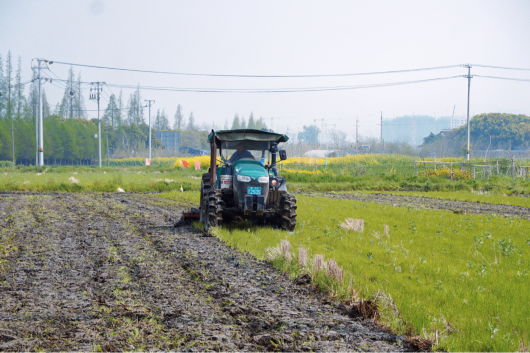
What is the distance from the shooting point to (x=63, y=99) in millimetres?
102438

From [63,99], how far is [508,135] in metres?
101

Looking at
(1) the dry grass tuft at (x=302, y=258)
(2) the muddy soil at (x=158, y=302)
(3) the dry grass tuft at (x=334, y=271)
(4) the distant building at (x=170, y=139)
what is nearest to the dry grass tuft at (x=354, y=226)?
(2) the muddy soil at (x=158, y=302)

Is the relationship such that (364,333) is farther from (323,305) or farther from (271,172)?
(271,172)

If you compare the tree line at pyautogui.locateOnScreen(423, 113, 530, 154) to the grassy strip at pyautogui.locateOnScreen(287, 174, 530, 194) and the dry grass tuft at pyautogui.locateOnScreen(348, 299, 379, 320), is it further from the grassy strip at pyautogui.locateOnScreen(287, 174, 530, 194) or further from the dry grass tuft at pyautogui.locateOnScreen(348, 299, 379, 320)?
the dry grass tuft at pyautogui.locateOnScreen(348, 299, 379, 320)

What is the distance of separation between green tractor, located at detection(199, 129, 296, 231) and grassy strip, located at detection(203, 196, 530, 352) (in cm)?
47

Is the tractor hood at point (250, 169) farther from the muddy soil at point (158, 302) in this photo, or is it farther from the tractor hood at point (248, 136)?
the muddy soil at point (158, 302)

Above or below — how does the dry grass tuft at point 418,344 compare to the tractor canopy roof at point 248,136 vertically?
below

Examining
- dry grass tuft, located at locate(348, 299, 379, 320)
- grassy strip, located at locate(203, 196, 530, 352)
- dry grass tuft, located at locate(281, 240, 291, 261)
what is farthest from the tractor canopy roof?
dry grass tuft, located at locate(348, 299, 379, 320)

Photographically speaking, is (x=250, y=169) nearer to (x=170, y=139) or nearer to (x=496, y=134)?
(x=496, y=134)

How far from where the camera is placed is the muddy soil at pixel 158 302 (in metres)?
3.90

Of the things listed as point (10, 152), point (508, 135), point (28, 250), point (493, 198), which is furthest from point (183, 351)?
point (508, 135)

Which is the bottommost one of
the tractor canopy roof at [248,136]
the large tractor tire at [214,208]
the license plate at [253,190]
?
Result: the large tractor tire at [214,208]

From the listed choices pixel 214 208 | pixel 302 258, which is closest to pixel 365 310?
pixel 302 258

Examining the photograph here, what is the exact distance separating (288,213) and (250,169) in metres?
1.44
